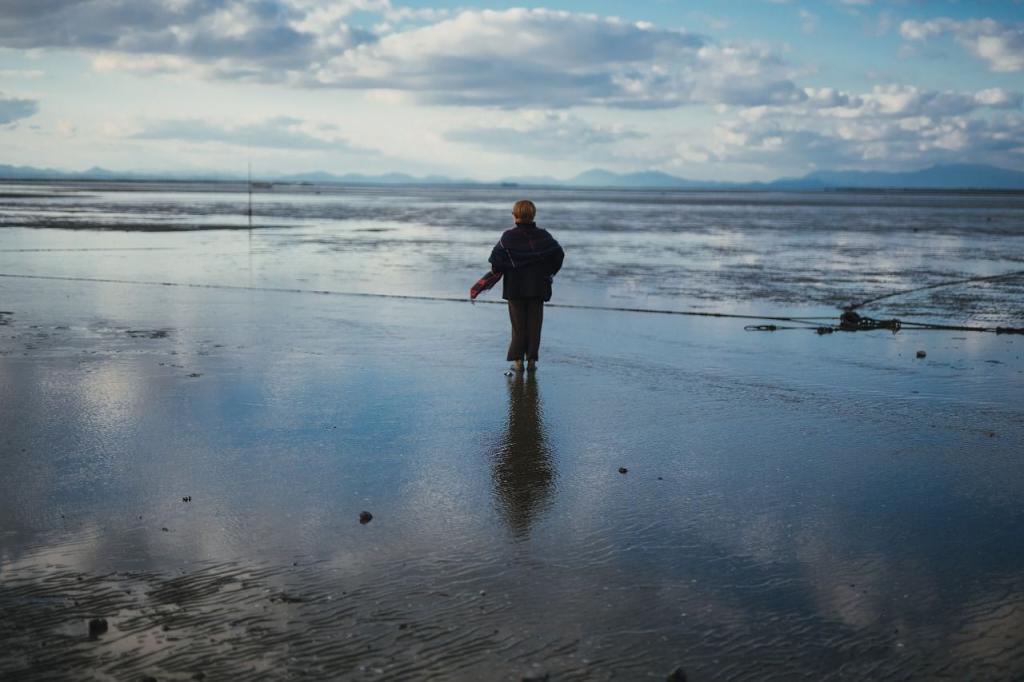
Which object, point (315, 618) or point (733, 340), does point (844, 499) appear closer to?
point (315, 618)

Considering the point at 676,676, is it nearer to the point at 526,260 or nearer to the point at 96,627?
the point at 96,627

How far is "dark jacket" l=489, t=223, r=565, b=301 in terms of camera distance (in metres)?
8.97

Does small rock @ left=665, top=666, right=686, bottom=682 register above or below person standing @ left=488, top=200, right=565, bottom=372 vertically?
below

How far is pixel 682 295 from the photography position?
15.4 m

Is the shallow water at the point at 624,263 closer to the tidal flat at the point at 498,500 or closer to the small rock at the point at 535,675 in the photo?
the tidal flat at the point at 498,500

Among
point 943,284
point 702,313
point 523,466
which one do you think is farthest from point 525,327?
point 943,284

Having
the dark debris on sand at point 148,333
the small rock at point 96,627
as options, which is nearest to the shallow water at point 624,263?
the dark debris on sand at point 148,333

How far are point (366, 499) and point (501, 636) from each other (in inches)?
70.6

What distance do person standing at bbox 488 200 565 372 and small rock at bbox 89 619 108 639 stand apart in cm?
558

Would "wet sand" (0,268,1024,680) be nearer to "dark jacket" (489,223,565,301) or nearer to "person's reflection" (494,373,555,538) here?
"person's reflection" (494,373,555,538)

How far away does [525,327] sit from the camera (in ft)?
29.7

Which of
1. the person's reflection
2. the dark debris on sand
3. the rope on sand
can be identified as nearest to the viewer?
the person's reflection

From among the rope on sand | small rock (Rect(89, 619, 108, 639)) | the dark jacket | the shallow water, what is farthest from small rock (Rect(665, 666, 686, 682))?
the shallow water

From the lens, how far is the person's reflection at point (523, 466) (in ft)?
17.1
